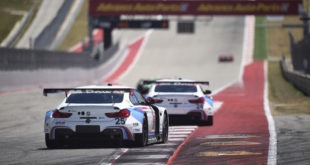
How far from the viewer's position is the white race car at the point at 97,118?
1315 centimetres

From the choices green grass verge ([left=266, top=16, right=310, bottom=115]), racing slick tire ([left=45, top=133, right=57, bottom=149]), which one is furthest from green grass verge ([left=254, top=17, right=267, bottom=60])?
racing slick tire ([left=45, top=133, right=57, bottom=149])

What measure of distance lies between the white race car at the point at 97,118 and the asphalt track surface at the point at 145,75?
29 centimetres

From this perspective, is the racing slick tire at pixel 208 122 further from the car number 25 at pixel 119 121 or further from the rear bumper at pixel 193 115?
the car number 25 at pixel 119 121

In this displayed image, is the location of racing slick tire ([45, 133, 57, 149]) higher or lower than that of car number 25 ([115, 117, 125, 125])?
lower

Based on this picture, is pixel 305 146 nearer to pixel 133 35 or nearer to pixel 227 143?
pixel 227 143

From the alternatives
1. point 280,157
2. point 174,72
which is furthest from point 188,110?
point 174,72

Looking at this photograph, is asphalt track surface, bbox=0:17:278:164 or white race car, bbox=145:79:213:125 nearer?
asphalt track surface, bbox=0:17:278:164

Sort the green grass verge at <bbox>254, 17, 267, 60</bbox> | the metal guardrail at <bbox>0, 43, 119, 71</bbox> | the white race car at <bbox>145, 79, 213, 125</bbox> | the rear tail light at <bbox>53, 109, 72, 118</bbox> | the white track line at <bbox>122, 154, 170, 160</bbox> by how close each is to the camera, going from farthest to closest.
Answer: the green grass verge at <bbox>254, 17, 267, 60</bbox>
the metal guardrail at <bbox>0, 43, 119, 71</bbox>
the white race car at <bbox>145, 79, 213, 125</bbox>
the rear tail light at <bbox>53, 109, 72, 118</bbox>
the white track line at <bbox>122, 154, 170, 160</bbox>

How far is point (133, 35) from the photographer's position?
99.8m

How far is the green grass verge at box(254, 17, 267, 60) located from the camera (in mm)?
86969

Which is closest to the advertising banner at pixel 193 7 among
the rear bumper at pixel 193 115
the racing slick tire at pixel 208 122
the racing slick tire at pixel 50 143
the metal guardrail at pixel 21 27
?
the metal guardrail at pixel 21 27

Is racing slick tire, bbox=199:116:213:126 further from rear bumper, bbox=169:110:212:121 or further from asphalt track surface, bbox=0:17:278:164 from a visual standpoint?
asphalt track surface, bbox=0:17:278:164

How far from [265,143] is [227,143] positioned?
75cm

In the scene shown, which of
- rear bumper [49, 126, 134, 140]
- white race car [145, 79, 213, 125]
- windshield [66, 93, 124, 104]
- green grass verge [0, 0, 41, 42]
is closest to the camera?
rear bumper [49, 126, 134, 140]
